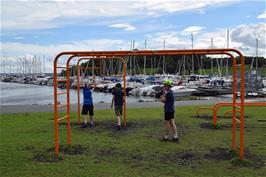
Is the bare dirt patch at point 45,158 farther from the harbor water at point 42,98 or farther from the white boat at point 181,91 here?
the white boat at point 181,91

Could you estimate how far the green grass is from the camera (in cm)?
720

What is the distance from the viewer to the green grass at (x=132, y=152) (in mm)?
7199

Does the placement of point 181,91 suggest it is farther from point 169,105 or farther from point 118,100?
point 169,105

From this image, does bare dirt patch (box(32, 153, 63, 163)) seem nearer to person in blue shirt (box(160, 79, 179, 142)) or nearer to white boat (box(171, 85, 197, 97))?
person in blue shirt (box(160, 79, 179, 142))

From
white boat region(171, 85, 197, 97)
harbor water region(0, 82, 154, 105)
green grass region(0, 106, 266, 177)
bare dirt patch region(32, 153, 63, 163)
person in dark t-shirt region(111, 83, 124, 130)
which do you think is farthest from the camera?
white boat region(171, 85, 197, 97)

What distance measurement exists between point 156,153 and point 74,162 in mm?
2099

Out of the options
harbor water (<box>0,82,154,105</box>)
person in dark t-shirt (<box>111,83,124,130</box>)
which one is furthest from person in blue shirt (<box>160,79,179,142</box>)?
harbor water (<box>0,82,154,105</box>)

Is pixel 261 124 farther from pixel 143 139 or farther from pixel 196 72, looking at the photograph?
pixel 196 72

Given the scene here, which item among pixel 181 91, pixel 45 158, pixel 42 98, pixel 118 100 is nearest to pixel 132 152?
pixel 45 158

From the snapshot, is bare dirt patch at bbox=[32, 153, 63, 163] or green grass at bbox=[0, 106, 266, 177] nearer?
green grass at bbox=[0, 106, 266, 177]

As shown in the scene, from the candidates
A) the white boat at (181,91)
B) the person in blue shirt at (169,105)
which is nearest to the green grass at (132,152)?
the person in blue shirt at (169,105)

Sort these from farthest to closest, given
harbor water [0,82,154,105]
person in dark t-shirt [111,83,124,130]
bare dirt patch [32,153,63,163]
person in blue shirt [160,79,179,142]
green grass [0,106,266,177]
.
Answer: harbor water [0,82,154,105]
person in dark t-shirt [111,83,124,130]
person in blue shirt [160,79,179,142]
bare dirt patch [32,153,63,163]
green grass [0,106,266,177]

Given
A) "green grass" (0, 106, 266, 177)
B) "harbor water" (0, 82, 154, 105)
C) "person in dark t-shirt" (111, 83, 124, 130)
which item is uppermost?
"person in dark t-shirt" (111, 83, 124, 130)

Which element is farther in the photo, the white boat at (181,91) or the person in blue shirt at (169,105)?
the white boat at (181,91)
